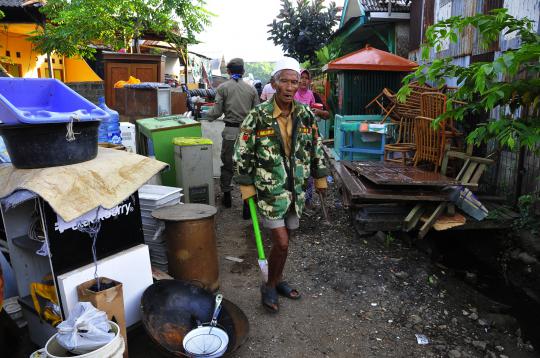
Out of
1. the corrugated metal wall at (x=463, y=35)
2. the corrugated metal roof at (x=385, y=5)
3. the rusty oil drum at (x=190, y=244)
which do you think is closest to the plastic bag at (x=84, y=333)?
the rusty oil drum at (x=190, y=244)

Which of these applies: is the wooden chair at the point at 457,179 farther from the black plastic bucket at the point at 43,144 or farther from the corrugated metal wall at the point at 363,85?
the black plastic bucket at the point at 43,144

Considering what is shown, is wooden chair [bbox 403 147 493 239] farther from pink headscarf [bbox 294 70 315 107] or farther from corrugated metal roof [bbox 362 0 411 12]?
corrugated metal roof [bbox 362 0 411 12]

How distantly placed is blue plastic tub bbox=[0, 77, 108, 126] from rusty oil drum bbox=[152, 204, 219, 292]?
1174 mm

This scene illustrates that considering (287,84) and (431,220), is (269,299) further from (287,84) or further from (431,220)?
(431,220)

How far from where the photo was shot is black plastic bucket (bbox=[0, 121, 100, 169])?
257 centimetres

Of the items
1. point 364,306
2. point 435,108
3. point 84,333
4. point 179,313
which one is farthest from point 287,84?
point 435,108

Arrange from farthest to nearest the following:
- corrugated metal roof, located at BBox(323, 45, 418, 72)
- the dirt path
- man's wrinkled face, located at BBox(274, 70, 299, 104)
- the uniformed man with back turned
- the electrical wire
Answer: corrugated metal roof, located at BBox(323, 45, 418, 72) < the uniformed man with back turned < man's wrinkled face, located at BBox(274, 70, 299, 104) < the dirt path < the electrical wire

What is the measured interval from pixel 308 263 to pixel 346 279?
1.71ft

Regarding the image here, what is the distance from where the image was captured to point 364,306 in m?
3.83

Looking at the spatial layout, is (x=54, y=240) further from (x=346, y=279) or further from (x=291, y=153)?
(x=346, y=279)

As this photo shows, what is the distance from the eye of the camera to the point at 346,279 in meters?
4.32

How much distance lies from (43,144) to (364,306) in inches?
116

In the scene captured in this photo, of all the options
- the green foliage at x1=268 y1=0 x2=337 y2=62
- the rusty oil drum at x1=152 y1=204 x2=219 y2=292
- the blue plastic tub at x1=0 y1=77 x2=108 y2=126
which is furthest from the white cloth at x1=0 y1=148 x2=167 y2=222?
the green foliage at x1=268 y1=0 x2=337 y2=62

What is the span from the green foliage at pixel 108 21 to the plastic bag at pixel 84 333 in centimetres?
1023
